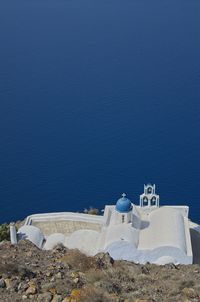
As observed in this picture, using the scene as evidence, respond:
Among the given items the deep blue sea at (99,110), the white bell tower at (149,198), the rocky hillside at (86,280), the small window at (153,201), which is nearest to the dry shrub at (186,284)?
the rocky hillside at (86,280)

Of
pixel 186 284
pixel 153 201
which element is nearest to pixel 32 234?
pixel 153 201

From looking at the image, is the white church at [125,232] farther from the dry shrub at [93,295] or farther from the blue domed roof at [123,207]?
the dry shrub at [93,295]

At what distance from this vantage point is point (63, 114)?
55.6 meters

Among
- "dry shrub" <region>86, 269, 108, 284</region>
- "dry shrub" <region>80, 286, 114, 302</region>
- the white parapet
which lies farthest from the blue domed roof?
"dry shrub" <region>80, 286, 114, 302</region>

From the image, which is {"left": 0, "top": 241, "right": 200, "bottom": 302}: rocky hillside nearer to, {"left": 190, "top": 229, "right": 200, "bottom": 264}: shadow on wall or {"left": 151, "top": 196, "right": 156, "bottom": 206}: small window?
{"left": 190, "top": 229, "right": 200, "bottom": 264}: shadow on wall

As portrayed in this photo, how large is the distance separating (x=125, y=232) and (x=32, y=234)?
5140mm

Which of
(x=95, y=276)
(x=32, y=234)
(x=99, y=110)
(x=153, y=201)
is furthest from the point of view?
Result: (x=99, y=110)

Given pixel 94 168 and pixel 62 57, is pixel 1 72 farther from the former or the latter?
pixel 94 168

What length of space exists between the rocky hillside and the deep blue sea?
2210 centimetres

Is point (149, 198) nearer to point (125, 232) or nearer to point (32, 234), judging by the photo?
point (125, 232)

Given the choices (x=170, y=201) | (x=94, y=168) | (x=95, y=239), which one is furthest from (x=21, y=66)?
(x=95, y=239)

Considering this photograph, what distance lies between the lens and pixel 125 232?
24672 millimetres

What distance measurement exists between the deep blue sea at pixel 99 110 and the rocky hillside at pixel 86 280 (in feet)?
72.5

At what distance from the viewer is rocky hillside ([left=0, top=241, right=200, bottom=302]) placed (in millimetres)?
12969
